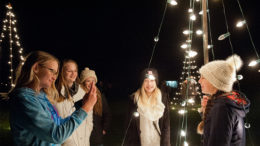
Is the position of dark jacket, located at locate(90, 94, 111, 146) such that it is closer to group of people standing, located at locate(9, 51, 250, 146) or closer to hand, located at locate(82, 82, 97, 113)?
group of people standing, located at locate(9, 51, 250, 146)

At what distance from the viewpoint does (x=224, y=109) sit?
1.36 m

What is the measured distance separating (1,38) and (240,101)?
8.98 meters

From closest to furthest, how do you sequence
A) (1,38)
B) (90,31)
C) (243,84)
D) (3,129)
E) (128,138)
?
(128,138)
(3,129)
(1,38)
(243,84)
(90,31)

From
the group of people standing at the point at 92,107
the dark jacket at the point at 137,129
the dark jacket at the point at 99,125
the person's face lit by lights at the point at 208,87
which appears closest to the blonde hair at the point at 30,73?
the group of people standing at the point at 92,107

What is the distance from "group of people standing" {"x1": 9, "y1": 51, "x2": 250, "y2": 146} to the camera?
103 centimetres

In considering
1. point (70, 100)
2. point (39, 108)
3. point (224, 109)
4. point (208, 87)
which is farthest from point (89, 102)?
point (208, 87)

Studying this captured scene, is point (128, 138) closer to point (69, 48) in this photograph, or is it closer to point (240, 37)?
point (240, 37)

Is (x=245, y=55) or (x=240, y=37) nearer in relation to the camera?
(x=240, y=37)

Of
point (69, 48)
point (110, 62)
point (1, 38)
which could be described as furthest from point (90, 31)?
point (1, 38)

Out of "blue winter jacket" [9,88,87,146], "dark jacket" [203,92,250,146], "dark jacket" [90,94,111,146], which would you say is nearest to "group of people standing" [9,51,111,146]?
"blue winter jacket" [9,88,87,146]

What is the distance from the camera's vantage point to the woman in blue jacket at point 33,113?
101cm

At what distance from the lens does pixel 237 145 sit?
1.40 meters

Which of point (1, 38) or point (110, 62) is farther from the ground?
point (110, 62)

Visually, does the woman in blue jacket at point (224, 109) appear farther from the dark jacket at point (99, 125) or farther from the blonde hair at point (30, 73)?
the dark jacket at point (99, 125)
